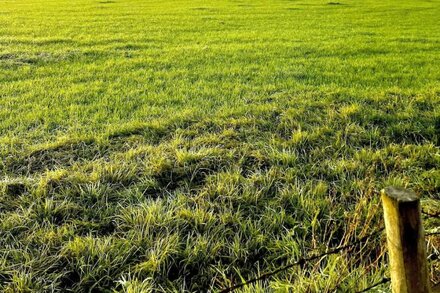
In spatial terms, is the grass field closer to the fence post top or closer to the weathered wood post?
the weathered wood post

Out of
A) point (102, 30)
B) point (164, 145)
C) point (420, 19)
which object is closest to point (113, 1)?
point (102, 30)

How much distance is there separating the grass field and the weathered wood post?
111cm

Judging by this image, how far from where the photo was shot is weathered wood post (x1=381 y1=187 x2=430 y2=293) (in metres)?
1.78

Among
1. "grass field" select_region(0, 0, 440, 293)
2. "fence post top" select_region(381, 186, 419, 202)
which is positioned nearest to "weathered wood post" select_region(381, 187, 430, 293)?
"fence post top" select_region(381, 186, 419, 202)

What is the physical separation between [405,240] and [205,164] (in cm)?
335

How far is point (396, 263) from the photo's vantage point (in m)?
1.91

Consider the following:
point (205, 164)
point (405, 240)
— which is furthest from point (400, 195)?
point (205, 164)

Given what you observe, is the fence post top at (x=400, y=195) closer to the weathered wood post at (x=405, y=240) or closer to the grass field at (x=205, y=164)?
the weathered wood post at (x=405, y=240)

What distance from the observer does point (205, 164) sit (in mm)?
5035

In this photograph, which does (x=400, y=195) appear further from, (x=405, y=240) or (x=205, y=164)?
(x=205, y=164)

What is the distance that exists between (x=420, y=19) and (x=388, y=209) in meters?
22.9

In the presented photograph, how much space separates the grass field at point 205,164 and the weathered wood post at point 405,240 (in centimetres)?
111

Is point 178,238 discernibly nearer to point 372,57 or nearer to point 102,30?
point 372,57

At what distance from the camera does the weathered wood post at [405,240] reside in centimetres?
178
